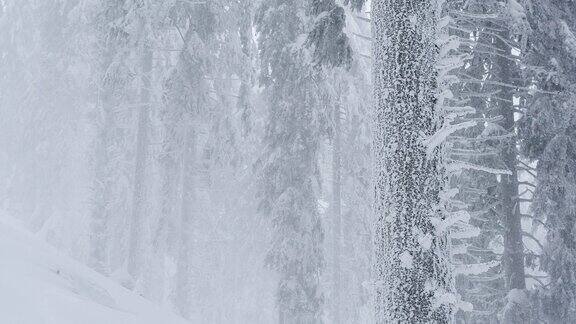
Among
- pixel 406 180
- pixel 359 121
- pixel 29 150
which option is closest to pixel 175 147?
pixel 359 121

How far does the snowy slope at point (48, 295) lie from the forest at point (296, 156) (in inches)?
1.8

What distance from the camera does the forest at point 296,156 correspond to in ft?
14.7

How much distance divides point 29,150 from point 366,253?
19.2 meters

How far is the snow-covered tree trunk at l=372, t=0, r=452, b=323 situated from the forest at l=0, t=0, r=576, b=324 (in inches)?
0.6

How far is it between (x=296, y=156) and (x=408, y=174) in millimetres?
10194

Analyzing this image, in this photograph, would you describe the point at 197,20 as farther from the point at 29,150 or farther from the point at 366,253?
the point at 29,150

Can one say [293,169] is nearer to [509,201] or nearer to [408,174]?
[509,201]

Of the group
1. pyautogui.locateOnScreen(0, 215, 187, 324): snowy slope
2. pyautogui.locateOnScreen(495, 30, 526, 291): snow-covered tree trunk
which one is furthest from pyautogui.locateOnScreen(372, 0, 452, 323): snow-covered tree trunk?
pyautogui.locateOnScreen(495, 30, 526, 291): snow-covered tree trunk

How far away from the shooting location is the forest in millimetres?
4484

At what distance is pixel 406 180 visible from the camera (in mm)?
4375

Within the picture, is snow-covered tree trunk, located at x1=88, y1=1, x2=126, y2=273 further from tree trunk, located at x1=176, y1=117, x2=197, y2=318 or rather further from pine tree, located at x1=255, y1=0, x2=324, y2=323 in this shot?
pine tree, located at x1=255, y1=0, x2=324, y2=323

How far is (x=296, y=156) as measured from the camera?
14539 millimetres

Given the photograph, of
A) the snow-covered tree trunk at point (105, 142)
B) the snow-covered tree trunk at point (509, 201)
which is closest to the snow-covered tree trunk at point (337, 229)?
the snow-covered tree trunk at point (105, 142)

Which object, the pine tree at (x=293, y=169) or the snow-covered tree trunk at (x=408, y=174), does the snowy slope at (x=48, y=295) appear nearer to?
the snow-covered tree trunk at (x=408, y=174)
